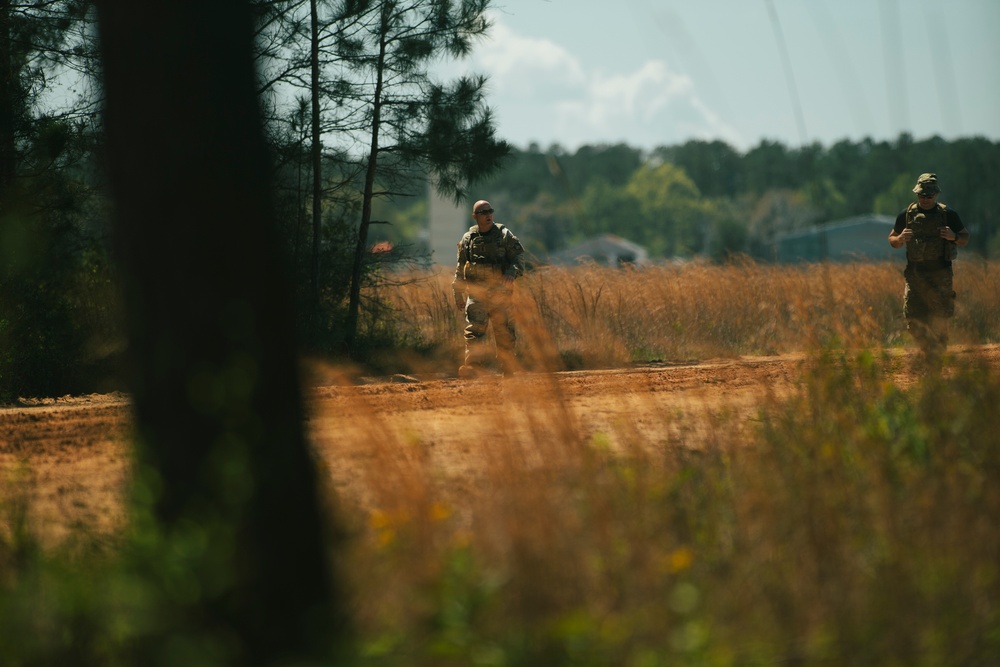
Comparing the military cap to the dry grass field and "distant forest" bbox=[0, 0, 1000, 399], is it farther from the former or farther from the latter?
the dry grass field

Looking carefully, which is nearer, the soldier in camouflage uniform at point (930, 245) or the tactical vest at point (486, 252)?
the soldier in camouflage uniform at point (930, 245)

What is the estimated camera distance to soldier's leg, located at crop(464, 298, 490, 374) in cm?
1088

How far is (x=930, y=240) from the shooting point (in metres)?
10.7

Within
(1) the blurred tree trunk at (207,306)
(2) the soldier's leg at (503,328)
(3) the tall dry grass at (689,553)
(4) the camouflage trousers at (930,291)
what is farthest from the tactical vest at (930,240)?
(1) the blurred tree trunk at (207,306)

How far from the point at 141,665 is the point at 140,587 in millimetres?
326

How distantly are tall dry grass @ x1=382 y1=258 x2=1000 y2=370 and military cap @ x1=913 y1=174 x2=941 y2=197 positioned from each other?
2338 millimetres

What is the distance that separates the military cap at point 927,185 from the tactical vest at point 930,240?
0.56 ft

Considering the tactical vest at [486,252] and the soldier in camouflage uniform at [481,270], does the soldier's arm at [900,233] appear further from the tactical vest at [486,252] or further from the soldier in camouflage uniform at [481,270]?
the tactical vest at [486,252]

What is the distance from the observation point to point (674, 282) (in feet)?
50.1

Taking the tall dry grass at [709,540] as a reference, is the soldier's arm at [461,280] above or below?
above

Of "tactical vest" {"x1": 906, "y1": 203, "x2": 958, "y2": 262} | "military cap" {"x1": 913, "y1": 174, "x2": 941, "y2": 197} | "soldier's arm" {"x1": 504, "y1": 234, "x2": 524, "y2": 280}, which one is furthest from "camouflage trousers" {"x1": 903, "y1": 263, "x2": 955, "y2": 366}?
"soldier's arm" {"x1": 504, "y1": 234, "x2": 524, "y2": 280}

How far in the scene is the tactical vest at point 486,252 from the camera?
35.5ft

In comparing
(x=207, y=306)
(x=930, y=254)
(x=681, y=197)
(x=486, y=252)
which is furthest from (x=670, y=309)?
(x=681, y=197)

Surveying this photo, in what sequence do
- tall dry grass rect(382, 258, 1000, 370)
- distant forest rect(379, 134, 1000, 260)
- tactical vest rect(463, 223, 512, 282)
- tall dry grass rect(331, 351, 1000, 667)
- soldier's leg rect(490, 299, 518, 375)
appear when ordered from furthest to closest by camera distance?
distant forest rect(379, 134, 1000, 260)
tall dry grass rect(382, 258, 1000, 370)
tactical vest rect(463, 223, 512, 282)
soldier's leg rect(490, 299, 518, 375)
tall dry grass rect(331, 351, 1000, 667)
